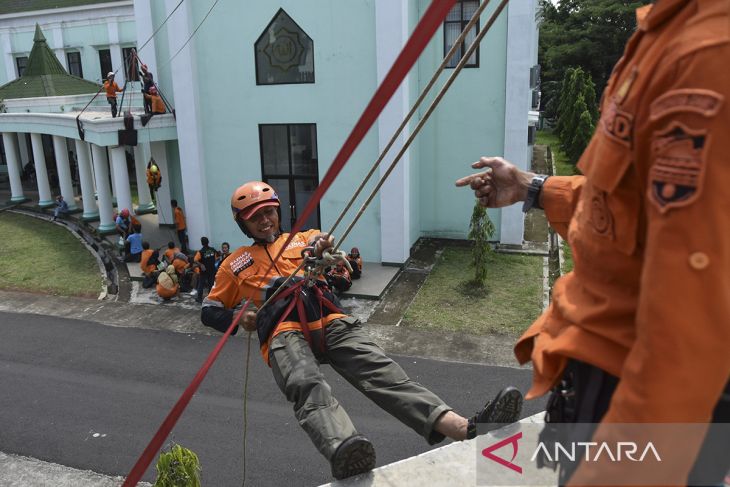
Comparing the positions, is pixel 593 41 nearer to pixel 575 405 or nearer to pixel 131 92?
pixel 131 92

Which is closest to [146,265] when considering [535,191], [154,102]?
[154,102]

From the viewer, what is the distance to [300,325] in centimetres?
440

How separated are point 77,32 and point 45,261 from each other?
592 inches

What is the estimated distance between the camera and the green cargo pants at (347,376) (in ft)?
12.1

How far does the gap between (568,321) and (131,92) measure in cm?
1845

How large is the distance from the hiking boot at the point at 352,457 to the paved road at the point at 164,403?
3257mm

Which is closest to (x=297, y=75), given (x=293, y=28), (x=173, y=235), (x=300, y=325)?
(x=293, y=28)

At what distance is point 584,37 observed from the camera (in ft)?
117

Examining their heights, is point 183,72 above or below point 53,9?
below

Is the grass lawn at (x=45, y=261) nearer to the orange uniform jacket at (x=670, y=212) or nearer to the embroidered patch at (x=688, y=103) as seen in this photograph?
the orange uniform jacket at (x=670, y=212)

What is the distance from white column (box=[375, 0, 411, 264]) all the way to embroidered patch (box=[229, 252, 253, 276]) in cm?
784

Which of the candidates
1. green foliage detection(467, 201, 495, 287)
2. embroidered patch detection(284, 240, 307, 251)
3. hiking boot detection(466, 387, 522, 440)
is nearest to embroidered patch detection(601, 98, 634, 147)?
hiking boot detection(466, 387, 522, 440)

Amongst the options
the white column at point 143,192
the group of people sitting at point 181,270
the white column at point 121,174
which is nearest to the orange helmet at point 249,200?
the group of people sitting at point 181,270

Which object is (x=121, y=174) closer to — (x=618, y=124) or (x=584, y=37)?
(x=618, y=124)
